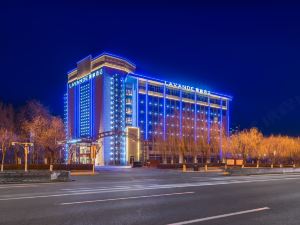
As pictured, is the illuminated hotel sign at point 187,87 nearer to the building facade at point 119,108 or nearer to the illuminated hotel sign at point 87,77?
the building facade at point 119,108

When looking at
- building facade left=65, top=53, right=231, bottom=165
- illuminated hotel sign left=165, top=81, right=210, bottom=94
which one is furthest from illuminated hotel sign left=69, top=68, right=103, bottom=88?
illuminated hotel sign left=165, top=81, right=210, bottom=94

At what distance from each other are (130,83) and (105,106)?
38.5 ft

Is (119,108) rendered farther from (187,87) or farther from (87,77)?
(187,87)

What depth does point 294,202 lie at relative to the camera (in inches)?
511

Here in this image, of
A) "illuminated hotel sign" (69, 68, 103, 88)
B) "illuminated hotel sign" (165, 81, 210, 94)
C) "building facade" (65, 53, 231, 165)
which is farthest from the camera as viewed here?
"illuminated hotel sign" (165, 81, 210, 94)

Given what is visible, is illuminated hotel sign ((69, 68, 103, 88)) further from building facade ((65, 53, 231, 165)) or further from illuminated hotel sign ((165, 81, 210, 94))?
illuminated hotel sign ((165, 81, 210, 94))

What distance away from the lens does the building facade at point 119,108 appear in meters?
120

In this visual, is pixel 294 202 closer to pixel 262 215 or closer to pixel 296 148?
pixel 262 215

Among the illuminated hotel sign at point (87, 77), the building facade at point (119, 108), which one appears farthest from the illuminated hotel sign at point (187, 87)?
the illuminated hotel sign at point (87, 77)

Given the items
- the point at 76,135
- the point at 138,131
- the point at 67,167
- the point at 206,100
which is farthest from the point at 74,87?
the point at 67,167

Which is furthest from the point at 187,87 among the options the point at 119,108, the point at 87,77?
the point at 87,77

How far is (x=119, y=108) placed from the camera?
124 m

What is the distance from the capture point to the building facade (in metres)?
120

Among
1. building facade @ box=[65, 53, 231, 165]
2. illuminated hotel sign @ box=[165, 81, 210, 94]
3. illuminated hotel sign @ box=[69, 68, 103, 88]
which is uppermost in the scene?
illuminated hotel sign @ box=[69, 68, 103, 88]
